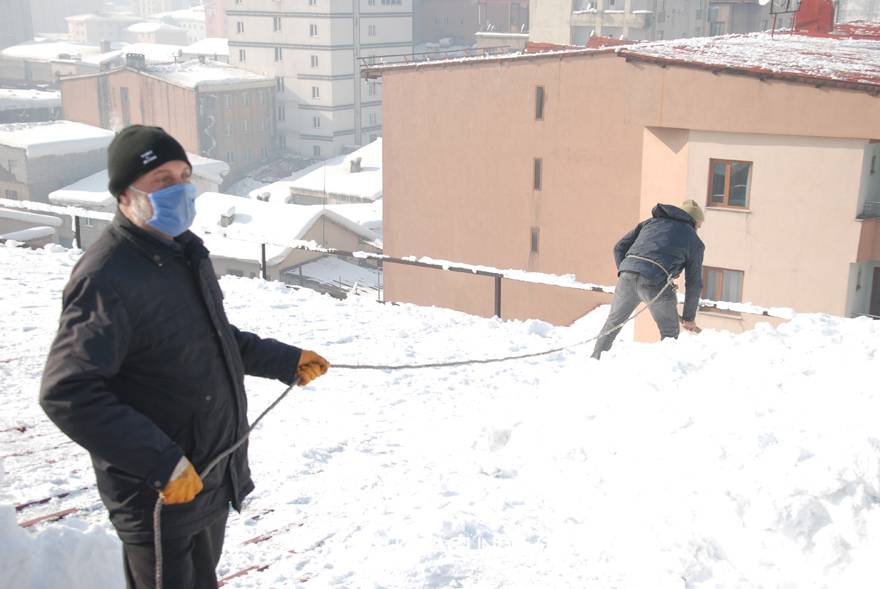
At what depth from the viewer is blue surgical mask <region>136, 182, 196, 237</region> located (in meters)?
3.04

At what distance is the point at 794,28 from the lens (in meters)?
27.1

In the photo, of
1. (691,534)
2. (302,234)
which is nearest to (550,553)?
(691,534)

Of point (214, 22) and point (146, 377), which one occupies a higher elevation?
point (214, 22)

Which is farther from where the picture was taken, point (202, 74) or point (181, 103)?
point (202, 74)

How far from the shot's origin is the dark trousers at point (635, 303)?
26.2 ft

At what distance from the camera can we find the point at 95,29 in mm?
143500

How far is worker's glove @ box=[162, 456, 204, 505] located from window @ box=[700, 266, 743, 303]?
1969cm

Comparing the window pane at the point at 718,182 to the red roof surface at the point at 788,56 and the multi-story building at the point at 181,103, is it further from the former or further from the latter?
the multi-story building at the point at 181,103

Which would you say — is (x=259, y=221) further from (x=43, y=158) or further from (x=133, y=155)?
(x=133, y=155)

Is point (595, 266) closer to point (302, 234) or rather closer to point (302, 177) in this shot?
point (302, 234)

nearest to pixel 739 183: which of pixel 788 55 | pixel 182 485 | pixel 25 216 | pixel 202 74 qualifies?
pixel 788 55

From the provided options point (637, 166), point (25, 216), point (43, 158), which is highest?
point (25, 216)

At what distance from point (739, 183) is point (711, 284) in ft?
8.35

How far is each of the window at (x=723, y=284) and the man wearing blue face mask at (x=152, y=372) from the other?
19.4m
